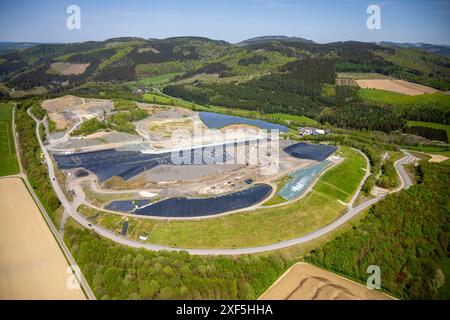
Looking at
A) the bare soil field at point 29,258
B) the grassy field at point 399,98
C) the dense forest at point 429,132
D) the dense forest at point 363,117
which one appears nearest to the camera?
the bare soil field at point 29,258

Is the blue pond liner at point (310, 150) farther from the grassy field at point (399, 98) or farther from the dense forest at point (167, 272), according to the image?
the grassy field at point (399, 98)

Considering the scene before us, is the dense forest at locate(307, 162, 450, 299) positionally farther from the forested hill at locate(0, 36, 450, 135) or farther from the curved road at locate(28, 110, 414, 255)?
the forested hill at locate(0, 36, 450, 135)

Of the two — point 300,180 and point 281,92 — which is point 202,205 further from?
point 281,92

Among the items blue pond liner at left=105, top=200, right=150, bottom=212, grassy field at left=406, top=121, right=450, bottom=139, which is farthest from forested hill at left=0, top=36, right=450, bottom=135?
blue pond liner at left=105, top=200, right=150, bottom=212

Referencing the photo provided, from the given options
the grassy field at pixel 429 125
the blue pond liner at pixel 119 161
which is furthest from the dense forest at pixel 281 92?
the blue pond liner at pixel 119 161

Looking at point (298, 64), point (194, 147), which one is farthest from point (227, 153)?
point (298, 64)
